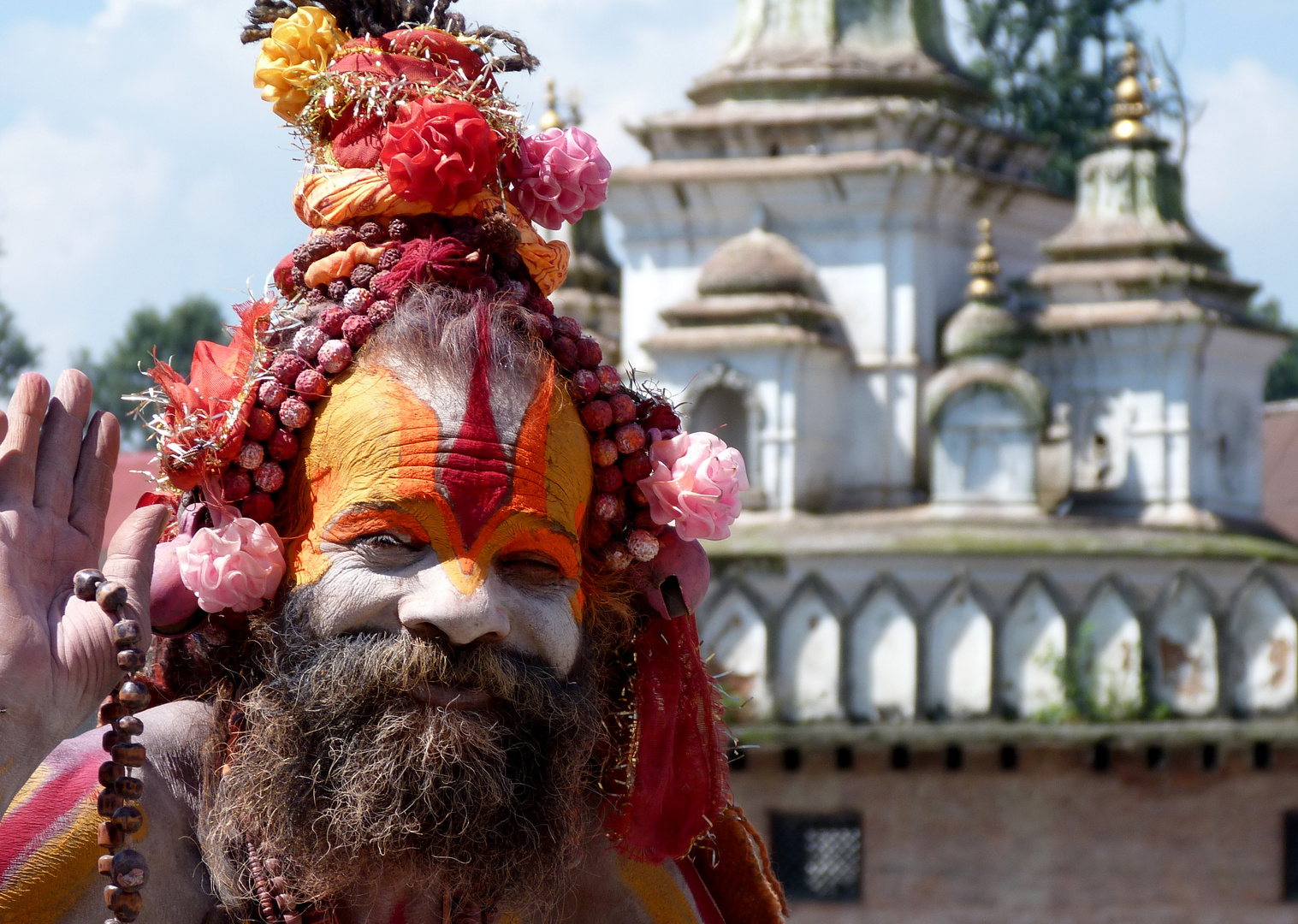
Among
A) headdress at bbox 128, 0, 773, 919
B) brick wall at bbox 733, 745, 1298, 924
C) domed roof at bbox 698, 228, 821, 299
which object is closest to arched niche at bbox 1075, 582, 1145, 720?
brick wall at bbox 733, 745, 1298, 924

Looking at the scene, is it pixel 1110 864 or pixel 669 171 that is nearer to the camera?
pixel 1110 864

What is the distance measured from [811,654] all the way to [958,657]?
1.24 meters

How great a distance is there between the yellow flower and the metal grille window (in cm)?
1407

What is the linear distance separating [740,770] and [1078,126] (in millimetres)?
17303

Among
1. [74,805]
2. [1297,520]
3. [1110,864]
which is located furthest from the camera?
[1297,520]

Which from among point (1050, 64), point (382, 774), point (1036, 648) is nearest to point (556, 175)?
point (382, 774)

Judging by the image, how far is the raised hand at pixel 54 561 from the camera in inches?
123

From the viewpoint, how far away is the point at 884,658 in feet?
55.8

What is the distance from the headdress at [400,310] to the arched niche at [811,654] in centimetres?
1302

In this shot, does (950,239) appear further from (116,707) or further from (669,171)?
(116,707)

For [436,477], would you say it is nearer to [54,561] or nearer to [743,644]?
[54,561]

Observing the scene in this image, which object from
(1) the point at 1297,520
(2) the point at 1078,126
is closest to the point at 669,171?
(1) the point at 1297,520

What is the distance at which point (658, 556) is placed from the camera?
3.93 m

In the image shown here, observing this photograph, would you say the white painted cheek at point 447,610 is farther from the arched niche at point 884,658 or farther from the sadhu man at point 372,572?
the arched niche at point 884,658
